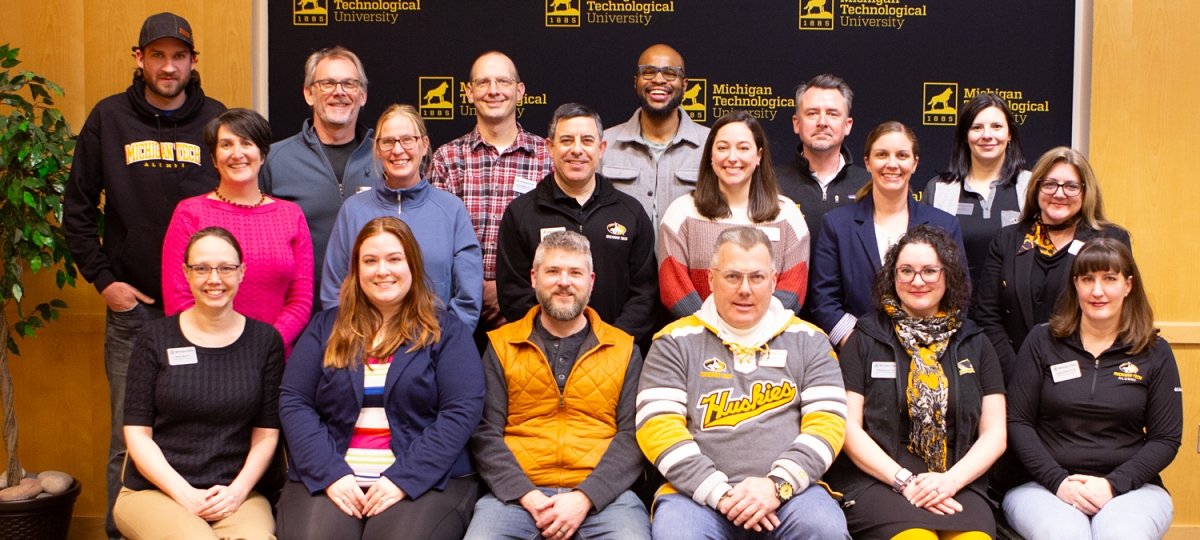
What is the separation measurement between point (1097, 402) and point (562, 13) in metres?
2.80

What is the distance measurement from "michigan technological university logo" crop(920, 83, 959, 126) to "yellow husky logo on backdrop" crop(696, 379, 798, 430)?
2116mm

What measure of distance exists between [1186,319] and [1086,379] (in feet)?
5.71

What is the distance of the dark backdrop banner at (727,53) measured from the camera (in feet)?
15.0

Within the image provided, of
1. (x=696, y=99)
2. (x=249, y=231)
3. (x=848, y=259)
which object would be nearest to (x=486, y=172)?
(x=249, y=231)

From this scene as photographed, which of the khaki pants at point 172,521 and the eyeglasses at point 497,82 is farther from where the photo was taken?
the eyeglasses at point 497,82

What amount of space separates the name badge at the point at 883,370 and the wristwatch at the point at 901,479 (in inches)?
11.5

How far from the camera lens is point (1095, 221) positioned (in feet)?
11.4

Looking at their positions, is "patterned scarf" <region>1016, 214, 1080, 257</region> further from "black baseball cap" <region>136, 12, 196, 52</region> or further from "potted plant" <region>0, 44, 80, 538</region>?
"potted plant" <region>0, 44, 80, 538</region>

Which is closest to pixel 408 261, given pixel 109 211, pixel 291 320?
pixel 291 320

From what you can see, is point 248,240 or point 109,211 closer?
point 248,240

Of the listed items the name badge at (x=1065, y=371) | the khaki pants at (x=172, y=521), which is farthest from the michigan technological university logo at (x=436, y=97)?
the name badge at (x=1065, y=371)

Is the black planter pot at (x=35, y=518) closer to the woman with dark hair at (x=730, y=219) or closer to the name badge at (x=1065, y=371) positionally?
the woman with dark hair at (x=730, y=219)

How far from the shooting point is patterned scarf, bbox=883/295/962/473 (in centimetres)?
309

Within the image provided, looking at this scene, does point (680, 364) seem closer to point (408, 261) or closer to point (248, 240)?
point (408, 261)
